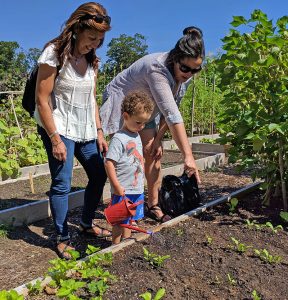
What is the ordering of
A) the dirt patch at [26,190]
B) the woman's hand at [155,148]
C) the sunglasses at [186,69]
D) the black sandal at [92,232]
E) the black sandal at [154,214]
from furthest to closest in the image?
the dirt patch at [26,190] < the black sandal at [154,214] < the woman's hand at [155,148] < the black sandal at [92,232] < the sunglasses at [186,69]

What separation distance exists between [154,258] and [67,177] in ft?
2.85

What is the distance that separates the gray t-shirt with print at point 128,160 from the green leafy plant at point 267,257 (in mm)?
944

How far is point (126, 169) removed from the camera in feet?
9.64

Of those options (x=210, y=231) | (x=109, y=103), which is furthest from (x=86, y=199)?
(x=210, y=231)

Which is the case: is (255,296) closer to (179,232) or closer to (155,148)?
(179,232)

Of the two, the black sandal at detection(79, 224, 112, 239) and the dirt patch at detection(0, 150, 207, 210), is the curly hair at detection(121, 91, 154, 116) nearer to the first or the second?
the black sandal at detection(79, 224, 112, 239)

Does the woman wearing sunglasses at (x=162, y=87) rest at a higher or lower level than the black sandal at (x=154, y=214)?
higher

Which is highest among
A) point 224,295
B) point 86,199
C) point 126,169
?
point 126,169

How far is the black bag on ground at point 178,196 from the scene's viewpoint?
12.5ft

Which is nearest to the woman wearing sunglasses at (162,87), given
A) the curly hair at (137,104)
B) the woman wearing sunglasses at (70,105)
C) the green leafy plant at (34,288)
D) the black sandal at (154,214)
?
the curly hair at (137,104)

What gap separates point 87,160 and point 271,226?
5.07 ft

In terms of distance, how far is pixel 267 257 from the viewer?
8.78 feet

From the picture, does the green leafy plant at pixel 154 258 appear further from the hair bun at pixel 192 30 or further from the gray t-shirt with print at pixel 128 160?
the hair bun at pixel 192 30

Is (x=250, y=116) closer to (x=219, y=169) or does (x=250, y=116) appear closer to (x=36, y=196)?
(x=36, y=196)
